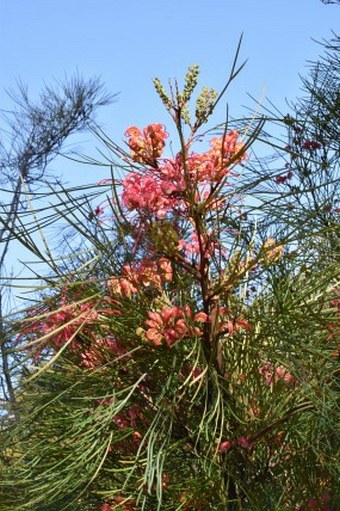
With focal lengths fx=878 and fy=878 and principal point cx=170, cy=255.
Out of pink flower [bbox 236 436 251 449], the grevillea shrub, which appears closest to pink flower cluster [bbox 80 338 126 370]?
the grevillea shrub

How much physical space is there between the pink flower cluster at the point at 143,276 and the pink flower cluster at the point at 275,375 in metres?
0.20

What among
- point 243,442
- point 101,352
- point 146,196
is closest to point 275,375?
point 243,442

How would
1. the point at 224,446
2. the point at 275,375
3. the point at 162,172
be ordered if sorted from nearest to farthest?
the point at 162,172, the point at 224,446, the point at 275,375

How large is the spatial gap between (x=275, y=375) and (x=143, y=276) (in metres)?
0.27

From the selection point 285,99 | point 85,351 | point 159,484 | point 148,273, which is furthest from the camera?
point 285,99

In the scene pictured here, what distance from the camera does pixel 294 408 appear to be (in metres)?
1.09

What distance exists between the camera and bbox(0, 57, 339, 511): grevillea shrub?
0.99 m

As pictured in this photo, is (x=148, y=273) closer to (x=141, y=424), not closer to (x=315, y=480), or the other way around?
(x=141, y=424)

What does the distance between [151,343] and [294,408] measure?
0.69 feet

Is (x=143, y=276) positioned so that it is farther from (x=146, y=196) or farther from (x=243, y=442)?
(x=243, y=442)

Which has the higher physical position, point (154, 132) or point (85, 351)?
point (154, 132)

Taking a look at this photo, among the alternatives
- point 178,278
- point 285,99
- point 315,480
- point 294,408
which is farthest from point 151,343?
point 285,99

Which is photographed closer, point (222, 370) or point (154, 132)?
point (154, 132)

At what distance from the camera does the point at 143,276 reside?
3.48ft
